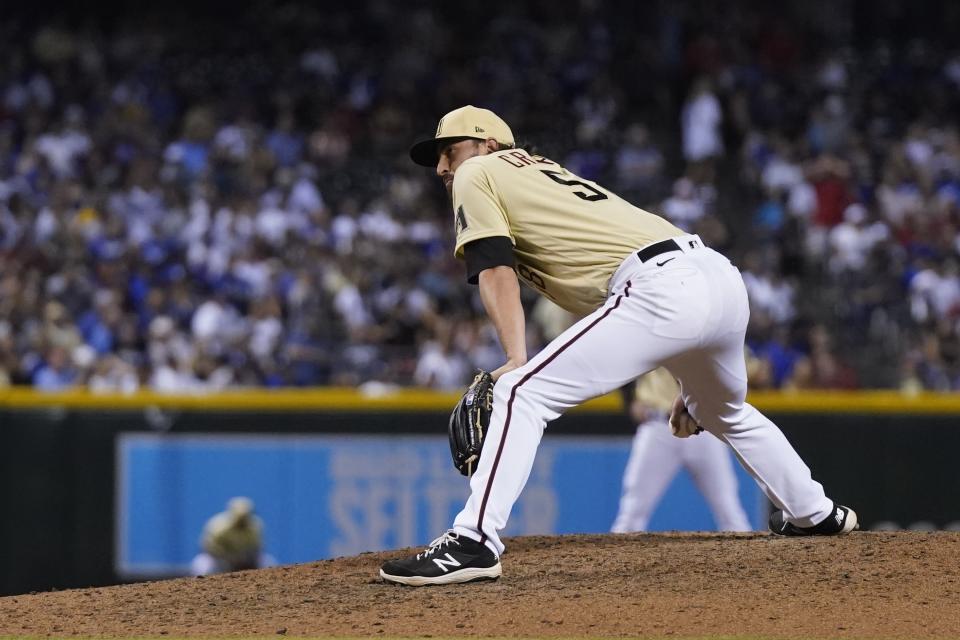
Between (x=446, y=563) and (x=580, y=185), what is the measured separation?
4.32 feet

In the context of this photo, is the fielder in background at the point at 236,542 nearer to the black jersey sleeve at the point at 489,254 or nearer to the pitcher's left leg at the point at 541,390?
the pitcher's left leg at the point at 541,390

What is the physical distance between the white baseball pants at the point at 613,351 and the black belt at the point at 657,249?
2 cm

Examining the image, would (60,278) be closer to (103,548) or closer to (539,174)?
(103,548)

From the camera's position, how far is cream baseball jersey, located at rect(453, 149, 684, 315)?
469cm

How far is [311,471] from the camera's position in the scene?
10.1 m

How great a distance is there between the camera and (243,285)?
45.0 ft

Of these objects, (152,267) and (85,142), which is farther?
(85,142)

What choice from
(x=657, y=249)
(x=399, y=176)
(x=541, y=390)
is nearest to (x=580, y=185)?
(x=657, y=249)

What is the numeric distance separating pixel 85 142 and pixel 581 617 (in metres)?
13.2

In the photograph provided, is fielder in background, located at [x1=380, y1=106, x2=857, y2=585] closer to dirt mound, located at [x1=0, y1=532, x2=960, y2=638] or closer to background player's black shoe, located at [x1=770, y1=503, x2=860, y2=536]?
dirt mound, located at [x1=0, y1=532, x2=960, y2=638]

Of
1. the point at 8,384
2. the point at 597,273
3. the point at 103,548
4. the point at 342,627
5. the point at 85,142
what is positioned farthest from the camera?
the point at 85,142

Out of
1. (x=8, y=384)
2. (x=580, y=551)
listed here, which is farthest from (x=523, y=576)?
(x=8, y=384)

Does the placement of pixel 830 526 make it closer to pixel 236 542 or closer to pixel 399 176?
pixel 236 542

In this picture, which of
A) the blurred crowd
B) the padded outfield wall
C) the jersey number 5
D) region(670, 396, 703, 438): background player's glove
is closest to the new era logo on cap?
the jersey number 5
